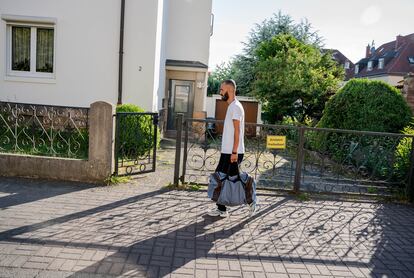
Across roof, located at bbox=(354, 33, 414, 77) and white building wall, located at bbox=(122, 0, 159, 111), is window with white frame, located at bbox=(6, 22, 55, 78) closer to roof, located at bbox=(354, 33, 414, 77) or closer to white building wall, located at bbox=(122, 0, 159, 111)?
white building wall, located at bbox=(122, 0, 159, 111)

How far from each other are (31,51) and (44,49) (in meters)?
0.35

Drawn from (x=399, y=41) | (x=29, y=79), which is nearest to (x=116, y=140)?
(x=29, y=79)

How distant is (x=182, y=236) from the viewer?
168 inches

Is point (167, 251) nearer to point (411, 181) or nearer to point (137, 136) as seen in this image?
point (137, 136)

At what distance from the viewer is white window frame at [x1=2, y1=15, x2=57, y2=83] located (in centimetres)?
996

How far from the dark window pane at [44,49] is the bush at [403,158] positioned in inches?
367

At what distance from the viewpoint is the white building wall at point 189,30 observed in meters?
14.4

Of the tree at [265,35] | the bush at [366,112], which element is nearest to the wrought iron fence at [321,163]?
the bush at [366,112]

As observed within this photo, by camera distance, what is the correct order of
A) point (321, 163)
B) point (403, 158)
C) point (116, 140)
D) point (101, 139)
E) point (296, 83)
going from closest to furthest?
point (101, 139) < point (116, 140) < point (403, 158) < point (321, 163) < point (296, 83)

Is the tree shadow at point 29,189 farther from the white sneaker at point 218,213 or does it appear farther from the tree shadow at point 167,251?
the white sneaker at point 218,213

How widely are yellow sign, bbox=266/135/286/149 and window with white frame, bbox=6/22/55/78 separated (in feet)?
23.6

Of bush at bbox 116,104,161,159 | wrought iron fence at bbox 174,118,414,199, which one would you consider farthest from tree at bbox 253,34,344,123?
bush at bbox 116,104,161,159

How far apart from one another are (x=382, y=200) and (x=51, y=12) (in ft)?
31.5

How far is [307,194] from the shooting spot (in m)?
6.32
